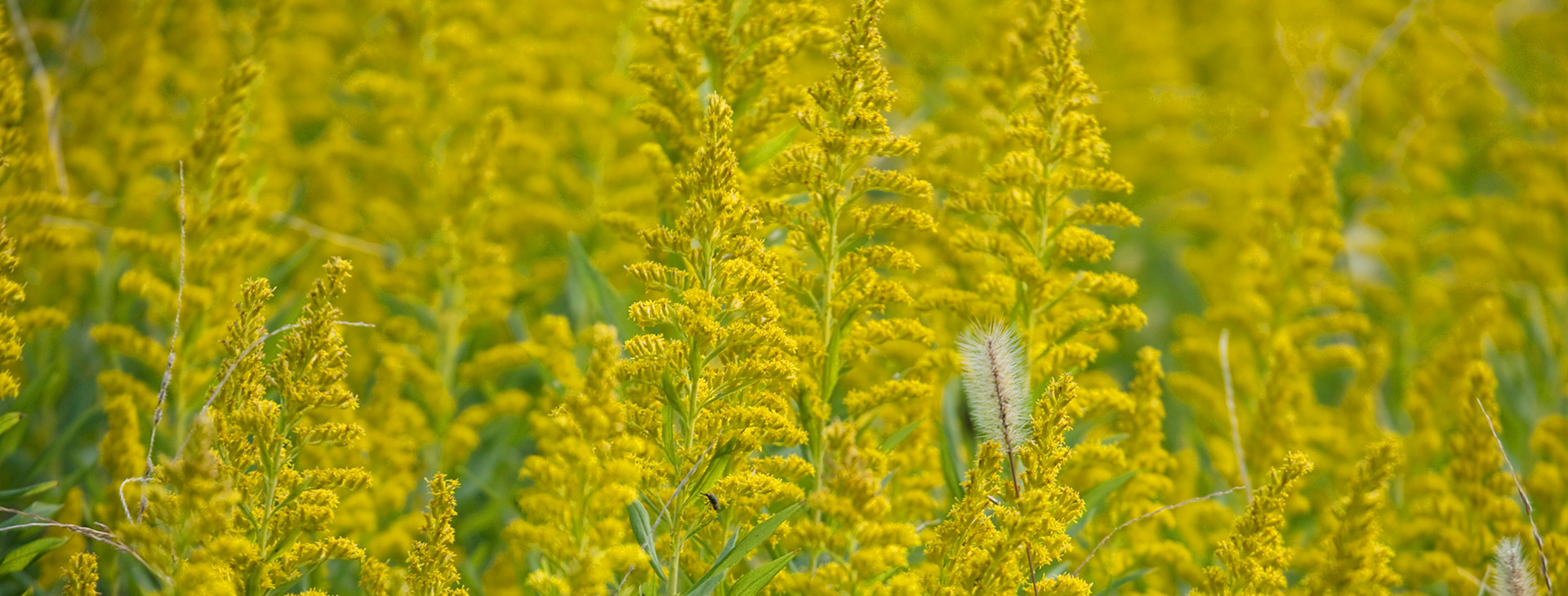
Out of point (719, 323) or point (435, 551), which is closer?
point (435, 551)

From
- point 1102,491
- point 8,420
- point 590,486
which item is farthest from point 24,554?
point 1102,491

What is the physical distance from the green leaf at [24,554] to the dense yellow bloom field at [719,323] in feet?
0.50

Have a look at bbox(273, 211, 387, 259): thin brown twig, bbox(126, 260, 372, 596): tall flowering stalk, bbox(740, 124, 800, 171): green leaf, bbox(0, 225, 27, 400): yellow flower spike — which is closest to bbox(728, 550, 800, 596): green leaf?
bbox(126, 260, 372, 596): tall flowering stalk

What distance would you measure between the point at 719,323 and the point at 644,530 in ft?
1.65

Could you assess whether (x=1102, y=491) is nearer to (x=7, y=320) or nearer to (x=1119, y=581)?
(x=1119, y=581)

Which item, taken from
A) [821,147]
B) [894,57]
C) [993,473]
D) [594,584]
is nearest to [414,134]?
[821,147]

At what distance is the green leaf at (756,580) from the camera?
8.11ft

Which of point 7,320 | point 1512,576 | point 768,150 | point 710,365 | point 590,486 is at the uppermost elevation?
point 768,150

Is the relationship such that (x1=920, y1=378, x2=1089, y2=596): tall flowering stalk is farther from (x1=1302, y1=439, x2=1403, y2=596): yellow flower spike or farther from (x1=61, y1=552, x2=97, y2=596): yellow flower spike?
(x1=61, y1=552, x2=97, y2=596): yellow flower spike

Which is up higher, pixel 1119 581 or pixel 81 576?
pixel 81 576

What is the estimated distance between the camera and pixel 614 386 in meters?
2.41

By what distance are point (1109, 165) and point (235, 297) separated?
477cm

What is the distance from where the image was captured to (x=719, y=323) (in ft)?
8.15

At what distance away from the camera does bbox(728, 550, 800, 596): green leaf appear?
8.11 feet
